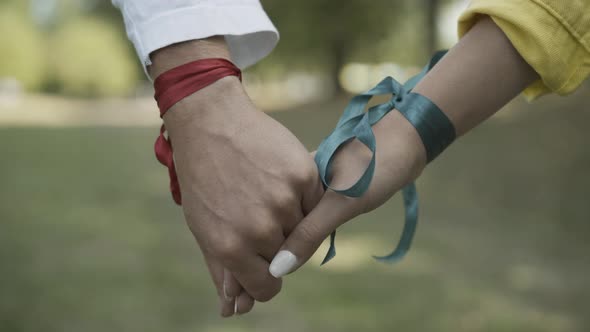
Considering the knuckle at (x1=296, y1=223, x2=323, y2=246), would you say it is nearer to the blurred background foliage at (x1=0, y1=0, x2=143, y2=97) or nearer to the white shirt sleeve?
the white shirt sleeve

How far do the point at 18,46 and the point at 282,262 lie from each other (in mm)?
25901

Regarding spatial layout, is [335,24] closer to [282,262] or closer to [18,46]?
[18,46]

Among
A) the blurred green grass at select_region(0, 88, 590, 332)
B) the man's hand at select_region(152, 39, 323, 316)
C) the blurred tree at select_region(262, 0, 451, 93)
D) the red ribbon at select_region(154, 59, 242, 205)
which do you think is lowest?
→ the blurred tree at select_region(262, 0, 451, 93)

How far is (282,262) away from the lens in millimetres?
1140

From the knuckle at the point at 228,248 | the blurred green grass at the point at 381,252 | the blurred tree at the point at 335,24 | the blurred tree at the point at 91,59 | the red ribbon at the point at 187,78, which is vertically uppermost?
the red ribbon at the point at 187,78

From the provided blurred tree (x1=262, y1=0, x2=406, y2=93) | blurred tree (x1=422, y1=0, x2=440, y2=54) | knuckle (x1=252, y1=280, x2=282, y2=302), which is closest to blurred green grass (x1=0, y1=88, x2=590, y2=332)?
knuckle (x1=252, y1=280, x2=282, y2=302)

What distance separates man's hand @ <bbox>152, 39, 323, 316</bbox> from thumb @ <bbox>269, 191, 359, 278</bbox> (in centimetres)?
2

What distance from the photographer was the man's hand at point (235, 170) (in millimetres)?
1104

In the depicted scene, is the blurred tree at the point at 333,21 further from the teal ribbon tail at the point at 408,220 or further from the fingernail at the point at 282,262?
the fingernail at the point at 282,262

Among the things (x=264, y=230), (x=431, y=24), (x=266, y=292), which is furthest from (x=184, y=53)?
(x=431, y=24)

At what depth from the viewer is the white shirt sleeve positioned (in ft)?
3.70

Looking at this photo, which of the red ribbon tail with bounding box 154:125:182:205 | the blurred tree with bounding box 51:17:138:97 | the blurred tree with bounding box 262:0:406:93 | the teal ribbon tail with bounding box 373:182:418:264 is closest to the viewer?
the red ribbon tail with bounding box 154:125:182:205

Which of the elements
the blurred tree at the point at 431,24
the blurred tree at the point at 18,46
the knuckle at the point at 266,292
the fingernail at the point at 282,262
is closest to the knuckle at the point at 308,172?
the fingernail at the point at 282,262

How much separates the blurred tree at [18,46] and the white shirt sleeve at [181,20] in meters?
25.4
